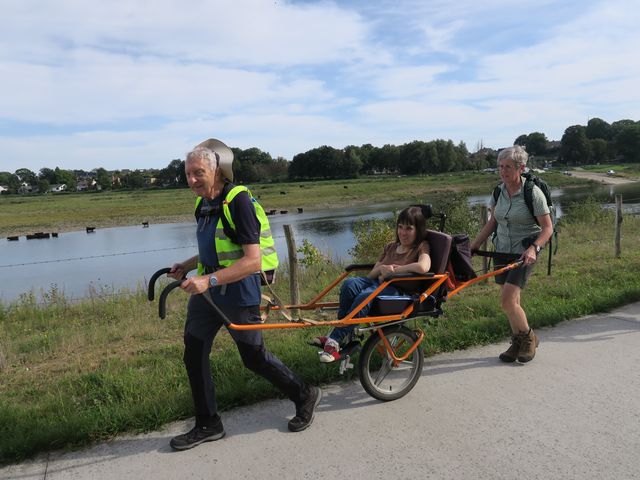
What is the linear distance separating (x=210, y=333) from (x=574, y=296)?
483 centimetres

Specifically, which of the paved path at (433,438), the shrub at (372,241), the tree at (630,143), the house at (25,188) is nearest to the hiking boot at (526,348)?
the paved path at (433,438)

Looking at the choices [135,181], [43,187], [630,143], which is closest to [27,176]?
[43,187]

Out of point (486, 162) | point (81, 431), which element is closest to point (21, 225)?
point (81, 431)

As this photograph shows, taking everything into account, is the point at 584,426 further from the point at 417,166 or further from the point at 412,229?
the point at 417,166

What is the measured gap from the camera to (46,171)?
153625mm

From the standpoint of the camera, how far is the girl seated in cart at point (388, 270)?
12.0 feet

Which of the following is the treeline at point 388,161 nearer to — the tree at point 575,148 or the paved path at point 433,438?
the tree at point 575,148

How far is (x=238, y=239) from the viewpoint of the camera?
3035 mm

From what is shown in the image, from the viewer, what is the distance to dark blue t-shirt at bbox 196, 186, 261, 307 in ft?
9.89

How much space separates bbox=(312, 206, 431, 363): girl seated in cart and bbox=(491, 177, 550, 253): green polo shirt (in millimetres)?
903

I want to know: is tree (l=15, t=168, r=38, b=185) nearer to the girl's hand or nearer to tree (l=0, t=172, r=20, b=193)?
tree (l=0, t=172, r=20, b=193)

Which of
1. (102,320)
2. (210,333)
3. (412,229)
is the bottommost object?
(102,320)

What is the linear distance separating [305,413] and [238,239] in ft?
4.15

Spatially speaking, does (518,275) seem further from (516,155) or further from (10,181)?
(10,181)
